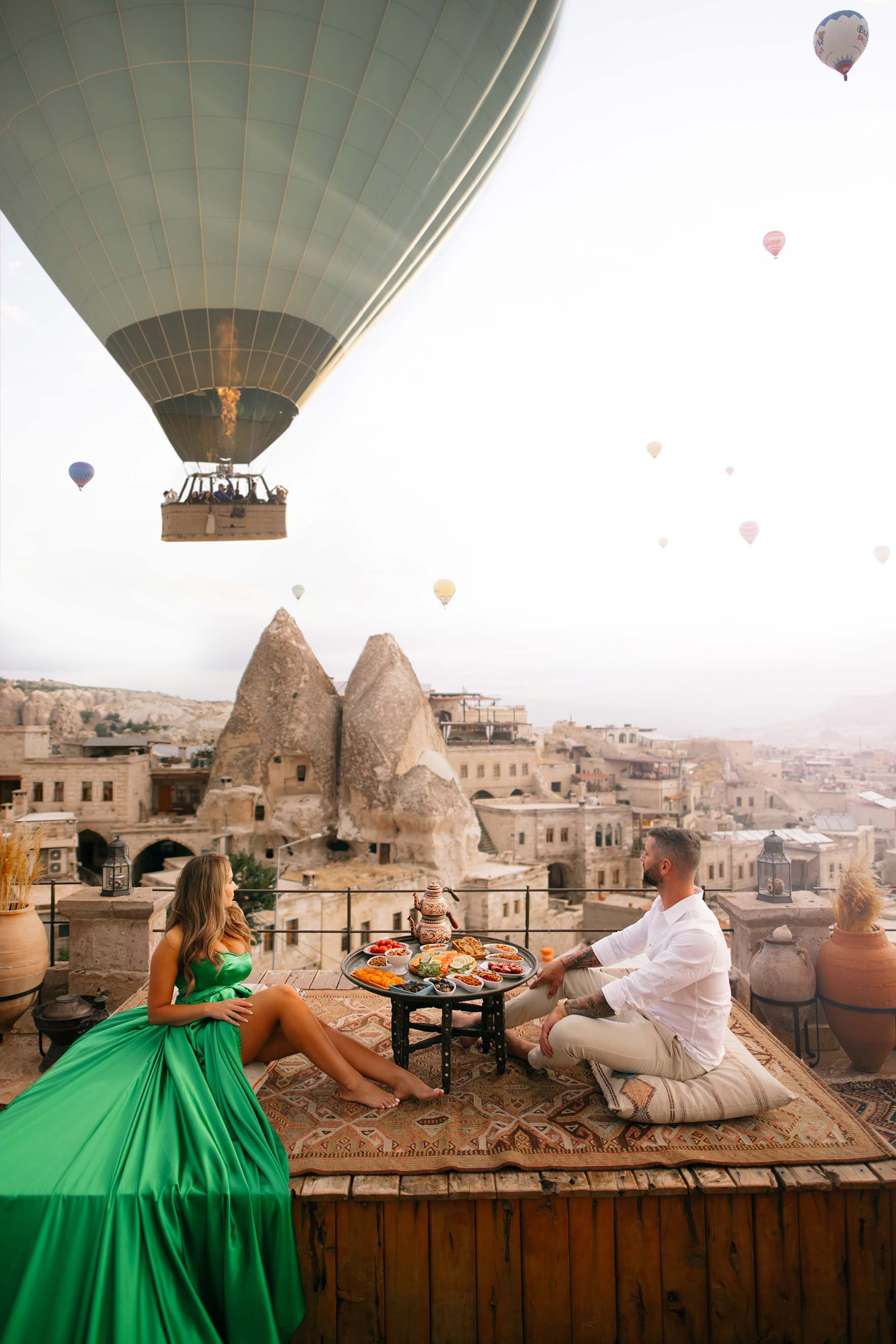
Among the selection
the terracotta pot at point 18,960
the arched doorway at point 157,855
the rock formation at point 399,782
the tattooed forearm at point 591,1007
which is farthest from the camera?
the arched doorway at point 157,855

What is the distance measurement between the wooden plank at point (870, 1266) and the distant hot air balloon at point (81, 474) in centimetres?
2068

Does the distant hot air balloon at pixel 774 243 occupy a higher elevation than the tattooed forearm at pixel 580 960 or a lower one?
higher

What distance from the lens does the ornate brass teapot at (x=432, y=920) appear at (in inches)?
163

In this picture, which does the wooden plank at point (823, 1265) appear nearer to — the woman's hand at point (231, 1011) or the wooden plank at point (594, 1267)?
the wooden plank at point (594, 1267)

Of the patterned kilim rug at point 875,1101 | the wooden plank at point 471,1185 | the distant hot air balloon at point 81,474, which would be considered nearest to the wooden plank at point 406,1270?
the wooden plank at point 471,1185

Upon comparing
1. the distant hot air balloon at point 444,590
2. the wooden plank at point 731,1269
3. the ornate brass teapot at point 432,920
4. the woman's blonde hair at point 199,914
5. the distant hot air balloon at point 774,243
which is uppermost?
the distant hot air balloon at point 774,243

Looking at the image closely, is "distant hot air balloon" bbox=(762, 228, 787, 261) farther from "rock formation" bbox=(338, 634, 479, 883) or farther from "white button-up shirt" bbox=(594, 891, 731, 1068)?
"rock formation" bbox=(338, 634, 479, 883)

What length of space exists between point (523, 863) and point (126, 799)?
1606 cm

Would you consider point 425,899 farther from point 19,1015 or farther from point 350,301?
point 350,301

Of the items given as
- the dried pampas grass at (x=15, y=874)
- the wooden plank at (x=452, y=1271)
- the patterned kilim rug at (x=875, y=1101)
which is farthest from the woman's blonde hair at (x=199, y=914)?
the patterned kilim rug at (x=875, y=1101)

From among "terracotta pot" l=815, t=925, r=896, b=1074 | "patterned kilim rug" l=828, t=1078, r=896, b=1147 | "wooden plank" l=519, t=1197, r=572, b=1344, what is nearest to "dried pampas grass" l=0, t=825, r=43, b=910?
"wooden plank" l=519, t=1197, r=572, b=1344

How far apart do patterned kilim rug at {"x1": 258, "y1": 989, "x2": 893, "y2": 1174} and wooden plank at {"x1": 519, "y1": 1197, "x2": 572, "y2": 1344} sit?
0.15 m

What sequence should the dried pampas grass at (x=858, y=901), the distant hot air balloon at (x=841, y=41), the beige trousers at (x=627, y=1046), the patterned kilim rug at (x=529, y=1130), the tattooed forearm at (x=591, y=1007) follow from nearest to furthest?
1. the patterned kilim rug at (x=529, y=1130)
2. the beige trousers at (x=627, y=1046)
3. the tattooed forearm at (x=591, y=1007)
4. the dried pampas grass at (x=858, y=901)
5. the distant hot air balloon at (x=841, y=41)

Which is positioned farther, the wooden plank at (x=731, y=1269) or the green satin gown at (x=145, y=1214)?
the wooden plank at (x=731, y=1269)
